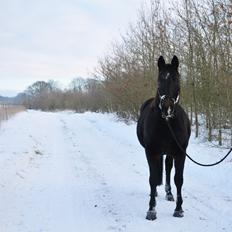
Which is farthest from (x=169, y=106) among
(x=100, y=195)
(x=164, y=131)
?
(x=100, y=195)

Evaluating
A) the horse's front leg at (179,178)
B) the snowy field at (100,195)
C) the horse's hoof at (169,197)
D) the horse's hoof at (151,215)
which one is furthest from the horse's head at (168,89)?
the horse's hoof at (169,197)

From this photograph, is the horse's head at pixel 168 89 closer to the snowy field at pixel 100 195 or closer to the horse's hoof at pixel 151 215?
the horse's hoof at pixel 151 215

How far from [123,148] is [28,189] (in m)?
7.08

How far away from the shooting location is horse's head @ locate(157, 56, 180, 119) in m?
5.75

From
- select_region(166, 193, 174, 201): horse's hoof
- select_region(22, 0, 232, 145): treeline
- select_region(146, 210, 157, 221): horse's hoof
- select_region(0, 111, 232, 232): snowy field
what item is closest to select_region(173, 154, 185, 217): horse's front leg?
select_region(0, 111, 232, 232): snowy field

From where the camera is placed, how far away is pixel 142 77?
25.0 metres

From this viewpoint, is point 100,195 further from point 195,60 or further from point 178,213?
point 195,60

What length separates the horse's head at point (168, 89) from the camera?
18.9ft

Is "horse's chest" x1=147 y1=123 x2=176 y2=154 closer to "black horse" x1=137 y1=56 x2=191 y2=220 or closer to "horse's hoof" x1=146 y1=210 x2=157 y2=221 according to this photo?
"black horse" x1=137 y1=56 x2=191 y2=220

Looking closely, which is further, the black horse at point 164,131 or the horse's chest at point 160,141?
the horse's chest at point 160,141

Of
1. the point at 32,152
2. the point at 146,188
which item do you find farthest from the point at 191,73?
the point at 146,188

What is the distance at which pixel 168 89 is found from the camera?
5.76 metres

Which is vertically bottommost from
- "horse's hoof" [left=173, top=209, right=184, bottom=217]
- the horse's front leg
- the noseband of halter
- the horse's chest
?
"horse's hoof" [left=173, top=209, right=184, bottom=217]

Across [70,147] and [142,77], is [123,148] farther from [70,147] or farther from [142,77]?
[142,77]
